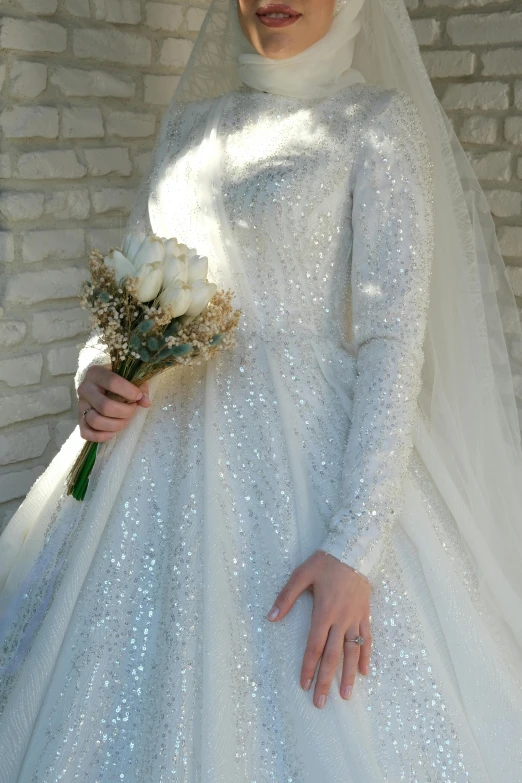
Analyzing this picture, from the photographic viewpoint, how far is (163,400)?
158 cm

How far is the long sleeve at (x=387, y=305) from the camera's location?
1377mm

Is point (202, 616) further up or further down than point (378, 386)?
further down

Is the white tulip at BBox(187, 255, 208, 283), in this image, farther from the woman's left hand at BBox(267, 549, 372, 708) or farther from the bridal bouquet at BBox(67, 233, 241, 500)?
the woman's left hand at BBox(267, 549, 372, 708)

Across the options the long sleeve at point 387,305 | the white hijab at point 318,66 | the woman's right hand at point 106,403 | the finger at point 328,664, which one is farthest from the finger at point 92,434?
the white hijab at point 318,66

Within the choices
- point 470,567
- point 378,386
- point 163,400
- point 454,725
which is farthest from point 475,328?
point 454,725

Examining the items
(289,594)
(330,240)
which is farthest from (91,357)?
(289,594)

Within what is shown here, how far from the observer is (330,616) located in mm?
1252

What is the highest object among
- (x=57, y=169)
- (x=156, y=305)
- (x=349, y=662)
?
(x=57, y=169)

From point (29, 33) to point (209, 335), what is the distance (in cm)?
123

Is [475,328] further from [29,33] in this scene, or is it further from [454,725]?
[29,33]

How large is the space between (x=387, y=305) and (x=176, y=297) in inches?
14.8

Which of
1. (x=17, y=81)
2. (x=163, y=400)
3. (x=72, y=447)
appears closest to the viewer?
(x=163, y=400)

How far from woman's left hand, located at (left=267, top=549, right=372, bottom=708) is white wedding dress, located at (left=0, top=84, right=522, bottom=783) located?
0.02 metres

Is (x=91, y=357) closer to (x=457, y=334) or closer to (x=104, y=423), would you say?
(x=104, y=423)
